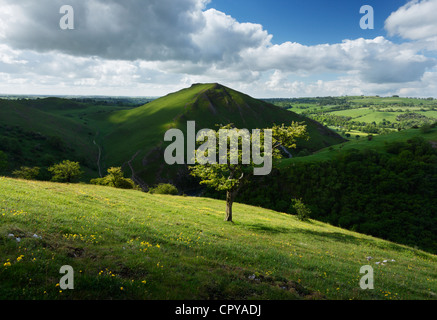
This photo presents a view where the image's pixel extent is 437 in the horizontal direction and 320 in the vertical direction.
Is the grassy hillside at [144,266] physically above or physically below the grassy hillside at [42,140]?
below

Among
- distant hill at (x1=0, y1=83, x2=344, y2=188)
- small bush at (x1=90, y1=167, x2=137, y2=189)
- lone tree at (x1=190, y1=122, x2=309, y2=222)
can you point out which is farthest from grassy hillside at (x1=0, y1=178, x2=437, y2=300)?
distant hill at (x1=0, y1=83, x2=344, y2=188)

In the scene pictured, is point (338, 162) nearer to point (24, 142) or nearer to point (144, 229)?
point (144, 229)

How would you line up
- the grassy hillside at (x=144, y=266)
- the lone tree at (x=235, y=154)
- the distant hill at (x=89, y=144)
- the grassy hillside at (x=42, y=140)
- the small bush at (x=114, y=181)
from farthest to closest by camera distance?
the distant hill at (x=89, y=144) < the grassy hillside at (x=42, y=140) < the small bush at (x=114, y=181) < the lone tree at (x=235, y=154) < the grassy hillside at (x=144, y=266)

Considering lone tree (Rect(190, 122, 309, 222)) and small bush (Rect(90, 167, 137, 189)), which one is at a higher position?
lone tree (Rect(190, 122, 309, 222))

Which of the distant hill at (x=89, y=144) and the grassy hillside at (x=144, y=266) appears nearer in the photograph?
the grassy hillside at (x=144, y=266)

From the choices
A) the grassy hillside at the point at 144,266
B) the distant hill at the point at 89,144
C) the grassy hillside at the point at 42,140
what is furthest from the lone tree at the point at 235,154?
the distant hill at the point at 89,144

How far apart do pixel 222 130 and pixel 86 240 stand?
2001 centimetres

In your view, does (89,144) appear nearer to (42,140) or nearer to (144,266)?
(42,140)

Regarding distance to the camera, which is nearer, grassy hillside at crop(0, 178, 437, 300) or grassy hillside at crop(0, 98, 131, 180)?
grassy hillside at crop(0, 178, 437, 300)

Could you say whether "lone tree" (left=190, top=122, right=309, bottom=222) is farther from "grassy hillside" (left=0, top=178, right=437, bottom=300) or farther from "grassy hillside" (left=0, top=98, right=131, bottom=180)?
"grassy hillside" (left=0, top=98, right=131, bottom=180)

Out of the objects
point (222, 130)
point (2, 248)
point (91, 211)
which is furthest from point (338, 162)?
point (2, 248)

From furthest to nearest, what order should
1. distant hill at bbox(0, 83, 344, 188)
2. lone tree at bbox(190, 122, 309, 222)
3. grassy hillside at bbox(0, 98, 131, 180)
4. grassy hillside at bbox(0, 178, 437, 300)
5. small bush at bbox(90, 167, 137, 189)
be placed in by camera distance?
distant hill at bbox(0, 83, 344, 188)
grassy hillside at bbox(0, 98, 131, 180)
small bush at bbox(90, 167, 137, 189)
lone tree at bbox(190, 122, 309, 222)
grassy hillside at bbox(0, 178, 437, 300)

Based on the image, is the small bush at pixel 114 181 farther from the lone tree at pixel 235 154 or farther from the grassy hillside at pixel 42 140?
the lone tree at pixel 235 154

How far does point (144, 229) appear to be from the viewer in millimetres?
17094
